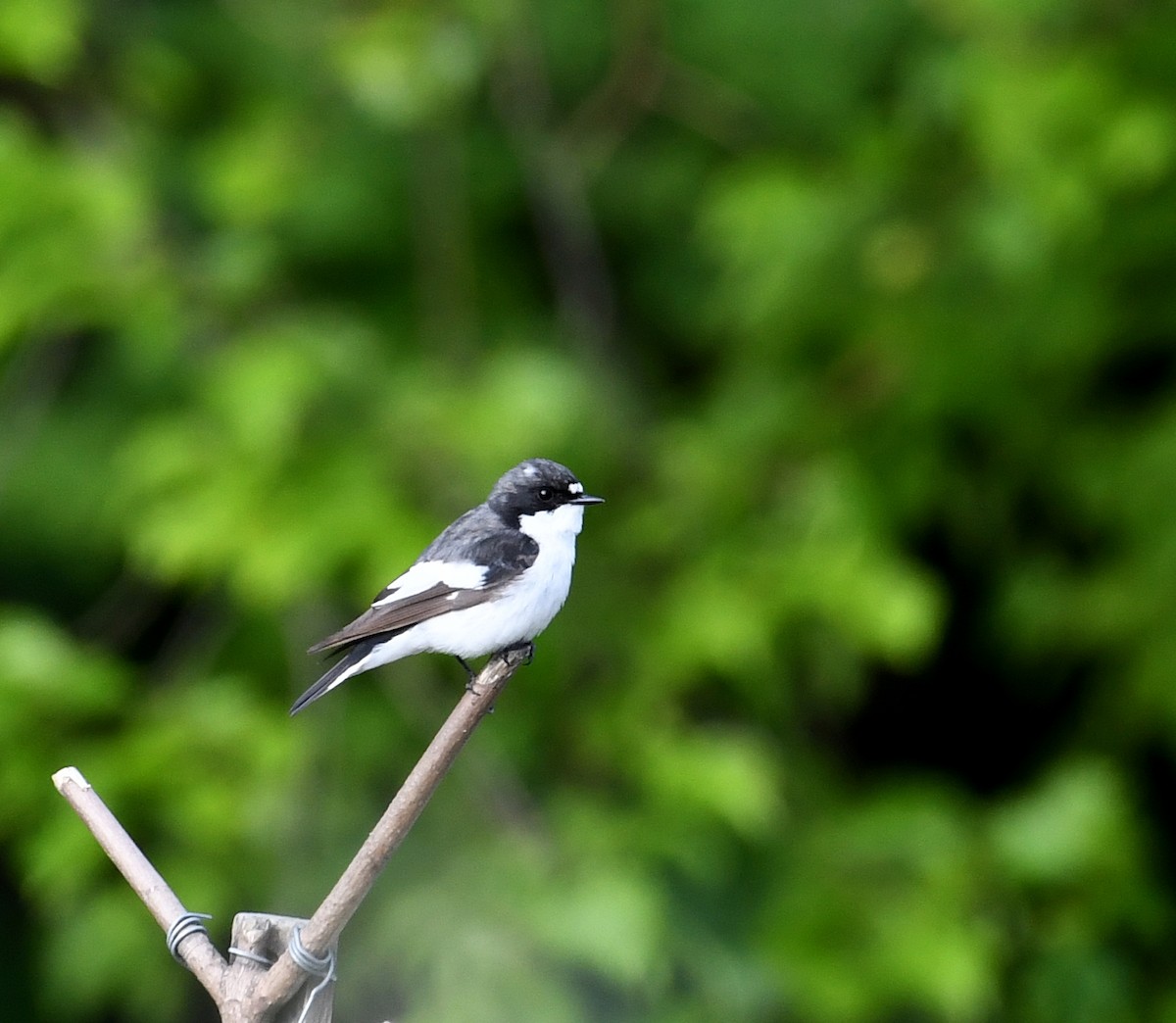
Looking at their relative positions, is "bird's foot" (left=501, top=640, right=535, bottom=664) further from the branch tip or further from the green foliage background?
the green foliage background

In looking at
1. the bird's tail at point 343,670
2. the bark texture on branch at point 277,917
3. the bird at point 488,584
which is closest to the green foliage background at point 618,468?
the bird at point 488,584

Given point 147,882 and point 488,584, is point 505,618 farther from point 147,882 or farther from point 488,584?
point 147,882

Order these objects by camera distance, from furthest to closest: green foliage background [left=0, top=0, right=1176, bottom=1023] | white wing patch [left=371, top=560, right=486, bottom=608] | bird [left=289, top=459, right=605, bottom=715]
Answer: green foliage background [left=0, top=0, right=1176, bottom=1023] → white wing patch [left=371, top=560, right=486, bottom=608] → bird [left=289, top=459, right=605, bottom=715]

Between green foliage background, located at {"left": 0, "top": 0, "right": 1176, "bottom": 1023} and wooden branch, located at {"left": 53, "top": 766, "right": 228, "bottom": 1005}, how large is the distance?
2.06m

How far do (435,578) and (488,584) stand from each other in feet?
0.39

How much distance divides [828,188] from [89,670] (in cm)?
290

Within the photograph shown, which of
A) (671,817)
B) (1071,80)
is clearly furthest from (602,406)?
(1071,80)

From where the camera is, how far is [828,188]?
5.23 m

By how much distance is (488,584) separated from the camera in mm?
3020

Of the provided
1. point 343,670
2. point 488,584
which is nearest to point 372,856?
point 343,670

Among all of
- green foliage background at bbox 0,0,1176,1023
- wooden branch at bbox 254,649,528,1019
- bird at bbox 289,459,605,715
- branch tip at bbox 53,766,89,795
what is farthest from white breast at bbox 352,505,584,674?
green foliage background at bbox 0,0,1176,1023

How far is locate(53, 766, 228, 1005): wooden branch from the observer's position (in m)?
1.94

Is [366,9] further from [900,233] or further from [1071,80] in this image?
[1071,80]

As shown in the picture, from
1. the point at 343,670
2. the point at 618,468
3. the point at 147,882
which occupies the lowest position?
the point at 618,468
